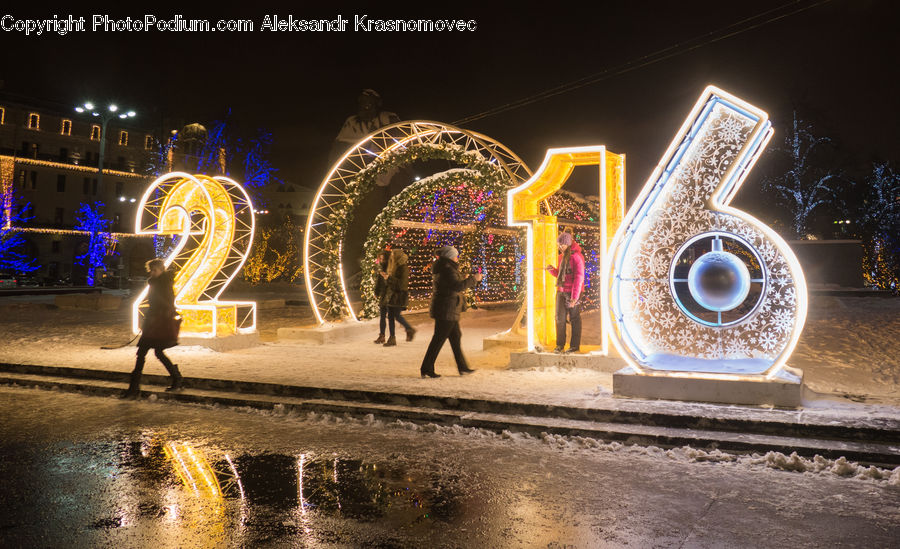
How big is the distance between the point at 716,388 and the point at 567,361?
2.55 metres

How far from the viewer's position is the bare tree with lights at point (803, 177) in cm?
3075

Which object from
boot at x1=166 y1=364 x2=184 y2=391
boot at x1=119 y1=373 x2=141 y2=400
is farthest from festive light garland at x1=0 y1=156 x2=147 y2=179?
boot at x1=166 y1=364 x2=184 y2=391

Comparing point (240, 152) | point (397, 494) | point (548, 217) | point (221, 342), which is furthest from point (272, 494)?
point (240, 152)

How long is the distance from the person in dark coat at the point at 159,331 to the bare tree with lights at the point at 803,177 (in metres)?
30.6

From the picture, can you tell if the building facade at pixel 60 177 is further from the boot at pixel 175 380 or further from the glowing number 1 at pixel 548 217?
the glowing number 1 at pixel 548 217

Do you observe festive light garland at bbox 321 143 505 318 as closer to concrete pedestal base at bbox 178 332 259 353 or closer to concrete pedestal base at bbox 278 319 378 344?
concrete pedestal base at bbox 278 319 378 344

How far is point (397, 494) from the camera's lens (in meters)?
4.54

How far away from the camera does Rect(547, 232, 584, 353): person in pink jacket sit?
8992mm

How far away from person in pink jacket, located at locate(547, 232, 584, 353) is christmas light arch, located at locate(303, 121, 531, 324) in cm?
342

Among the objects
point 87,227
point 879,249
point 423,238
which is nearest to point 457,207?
point 423,238

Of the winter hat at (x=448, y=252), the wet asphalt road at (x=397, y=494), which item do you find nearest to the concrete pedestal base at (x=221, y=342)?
the wet asphalt road at (x=397, y=494)

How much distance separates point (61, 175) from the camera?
2040 inches

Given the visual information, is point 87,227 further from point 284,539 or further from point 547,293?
point 284,539

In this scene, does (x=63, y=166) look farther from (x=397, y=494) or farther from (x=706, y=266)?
(x=397, y=494)
